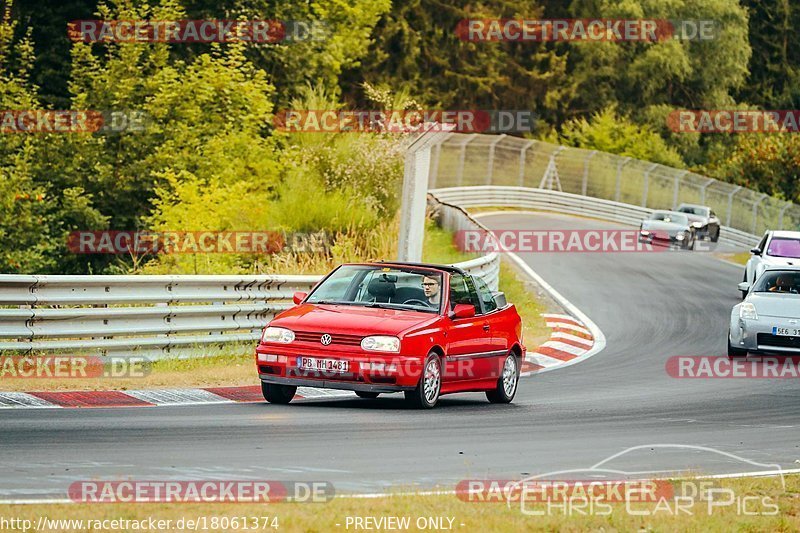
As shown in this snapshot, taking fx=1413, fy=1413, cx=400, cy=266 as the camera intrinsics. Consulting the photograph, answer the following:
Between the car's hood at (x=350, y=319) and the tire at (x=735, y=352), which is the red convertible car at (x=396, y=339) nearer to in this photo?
the car's hood at (x=350, y=319)

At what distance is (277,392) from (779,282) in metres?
9.99

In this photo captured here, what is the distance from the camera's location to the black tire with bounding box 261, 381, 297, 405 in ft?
44.0

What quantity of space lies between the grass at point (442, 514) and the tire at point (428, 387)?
4761 millimetres

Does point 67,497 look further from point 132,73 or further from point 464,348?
point 132,73

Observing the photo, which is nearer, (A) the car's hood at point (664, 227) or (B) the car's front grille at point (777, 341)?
(B) the car's front grille at point (777, 341)

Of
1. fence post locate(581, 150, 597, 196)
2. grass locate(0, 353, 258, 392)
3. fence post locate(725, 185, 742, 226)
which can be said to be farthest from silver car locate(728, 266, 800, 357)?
fence post locate(581, 150, 597, 196)

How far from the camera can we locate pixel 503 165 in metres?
59.9

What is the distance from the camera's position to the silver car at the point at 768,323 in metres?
19.6

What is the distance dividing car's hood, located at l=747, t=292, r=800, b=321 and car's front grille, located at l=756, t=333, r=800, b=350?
11.6 inches

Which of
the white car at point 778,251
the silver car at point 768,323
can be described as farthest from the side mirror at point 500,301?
the white car at point 778,251

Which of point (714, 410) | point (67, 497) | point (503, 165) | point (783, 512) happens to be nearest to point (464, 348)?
point (714, 410)

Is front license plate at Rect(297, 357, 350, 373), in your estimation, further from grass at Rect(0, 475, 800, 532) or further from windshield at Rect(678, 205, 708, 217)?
windshield at Rect(678, 205, 708, 217)

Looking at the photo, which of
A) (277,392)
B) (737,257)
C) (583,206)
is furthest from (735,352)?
(583,206)

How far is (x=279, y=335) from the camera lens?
1315 centimetres
